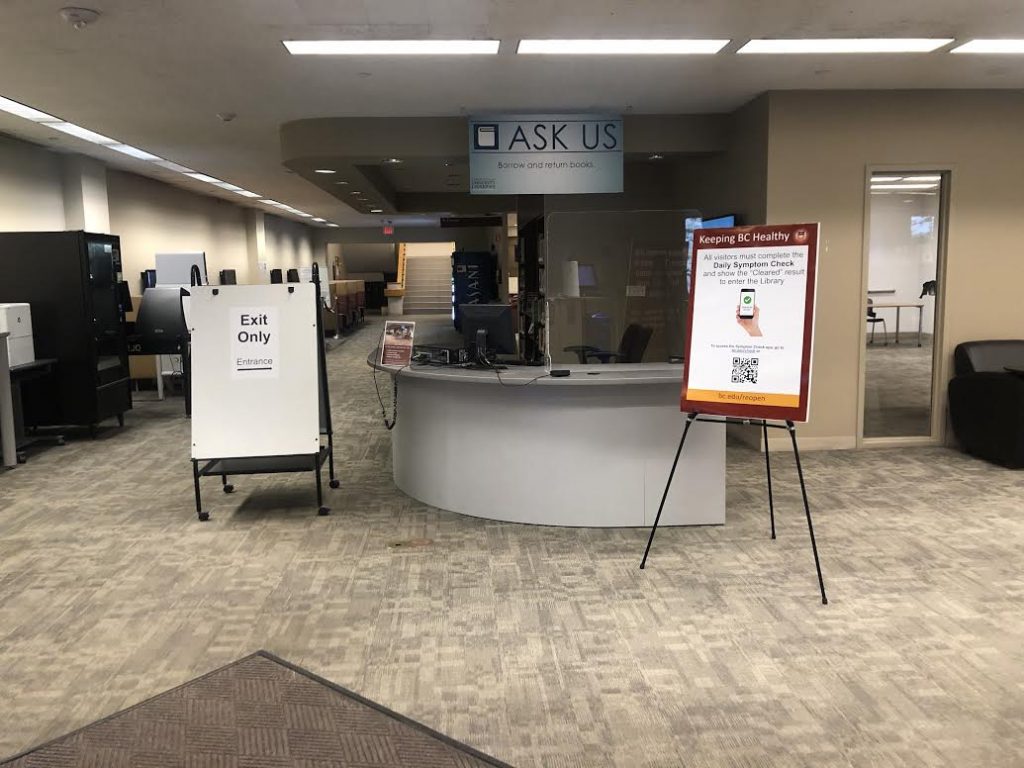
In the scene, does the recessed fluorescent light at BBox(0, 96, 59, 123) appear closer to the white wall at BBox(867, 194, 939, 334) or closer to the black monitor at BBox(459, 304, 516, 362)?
the black monitor at BBox(459, 304, 516, 362)

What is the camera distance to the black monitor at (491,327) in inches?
198

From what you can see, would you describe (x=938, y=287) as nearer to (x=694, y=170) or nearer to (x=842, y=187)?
(x=842, y=187)

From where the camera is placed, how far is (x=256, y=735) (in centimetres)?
261

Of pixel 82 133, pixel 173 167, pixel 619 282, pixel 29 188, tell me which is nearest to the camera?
pixel 619 282

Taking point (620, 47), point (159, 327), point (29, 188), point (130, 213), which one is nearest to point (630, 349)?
point (620, 47)

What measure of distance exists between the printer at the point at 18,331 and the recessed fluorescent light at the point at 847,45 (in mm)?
6162

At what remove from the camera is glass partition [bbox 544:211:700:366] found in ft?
24.6

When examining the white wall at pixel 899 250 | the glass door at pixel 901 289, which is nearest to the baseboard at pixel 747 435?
the glass door at pixel 901 289

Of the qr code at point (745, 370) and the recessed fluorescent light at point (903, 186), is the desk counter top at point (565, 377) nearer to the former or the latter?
the qr code at point (745, 370)

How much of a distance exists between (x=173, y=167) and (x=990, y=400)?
399 inches

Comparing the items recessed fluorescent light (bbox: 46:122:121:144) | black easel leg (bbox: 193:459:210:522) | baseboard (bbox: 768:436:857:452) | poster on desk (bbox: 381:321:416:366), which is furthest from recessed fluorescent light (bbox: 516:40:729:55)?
recessed fluorescent light (bbox: 46:122:121:144)

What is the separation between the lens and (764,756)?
8.12ft

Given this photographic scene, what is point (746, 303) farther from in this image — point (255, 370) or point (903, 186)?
point (903, 186)

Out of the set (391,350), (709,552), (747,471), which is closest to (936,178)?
(747,471)
